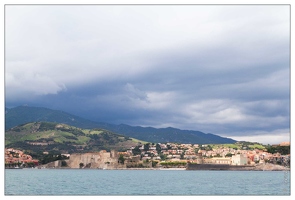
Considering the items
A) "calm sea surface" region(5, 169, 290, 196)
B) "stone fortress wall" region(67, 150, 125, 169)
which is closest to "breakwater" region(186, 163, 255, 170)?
"stone fortress wall" region(67, 150, 125, 169)

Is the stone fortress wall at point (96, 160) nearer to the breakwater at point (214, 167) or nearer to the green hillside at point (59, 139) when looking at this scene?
the green hillside at point (59, 139)

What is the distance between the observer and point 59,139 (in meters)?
175

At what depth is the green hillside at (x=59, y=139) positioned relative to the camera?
539 feet

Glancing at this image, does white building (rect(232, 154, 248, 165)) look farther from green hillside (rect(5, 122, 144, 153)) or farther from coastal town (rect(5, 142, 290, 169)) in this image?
green hillside (rect(5, 122, 144, 153))

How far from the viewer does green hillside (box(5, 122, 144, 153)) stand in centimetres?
16438

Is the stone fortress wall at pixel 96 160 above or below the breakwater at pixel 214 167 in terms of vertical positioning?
above

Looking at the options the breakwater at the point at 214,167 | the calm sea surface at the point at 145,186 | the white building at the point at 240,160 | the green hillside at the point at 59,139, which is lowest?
the calm sea surface at the point at 145,186

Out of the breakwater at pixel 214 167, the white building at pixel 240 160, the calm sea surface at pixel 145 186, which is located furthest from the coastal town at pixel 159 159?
the calm sea surface at pixel 145 186

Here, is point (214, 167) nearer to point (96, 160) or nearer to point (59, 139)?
point (96, 160)

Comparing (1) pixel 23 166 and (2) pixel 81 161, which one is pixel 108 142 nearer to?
(2) pixel 81 161
